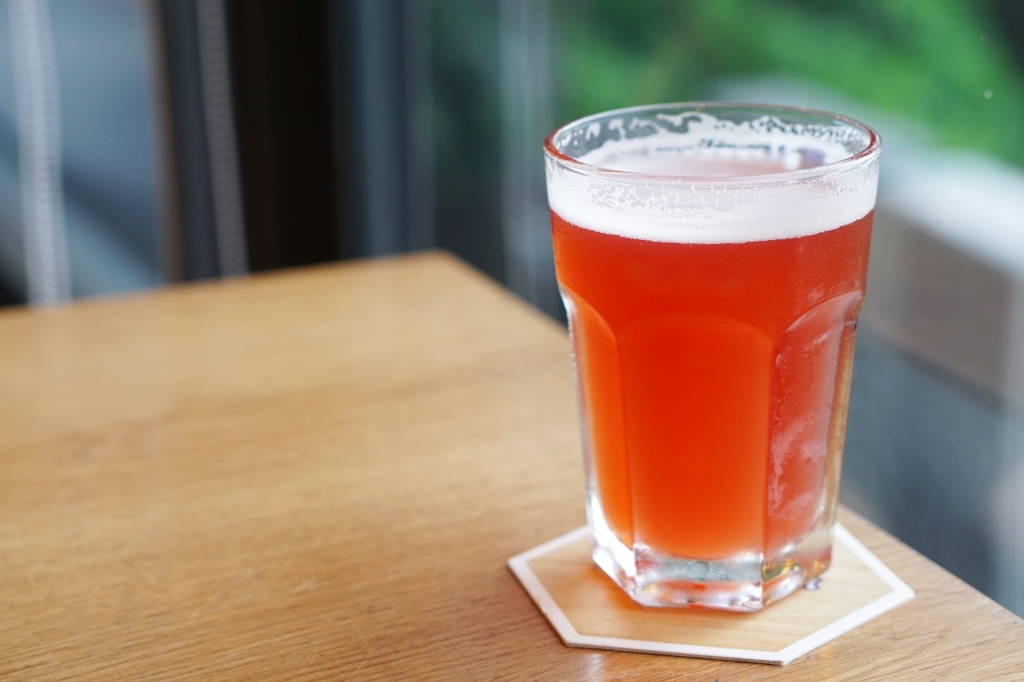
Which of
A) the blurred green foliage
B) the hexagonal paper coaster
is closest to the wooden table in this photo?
the hexagonal paper coaster

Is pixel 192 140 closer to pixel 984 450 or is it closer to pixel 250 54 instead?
pixel 250 54

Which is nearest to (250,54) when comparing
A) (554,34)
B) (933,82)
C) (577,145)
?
(554,34)

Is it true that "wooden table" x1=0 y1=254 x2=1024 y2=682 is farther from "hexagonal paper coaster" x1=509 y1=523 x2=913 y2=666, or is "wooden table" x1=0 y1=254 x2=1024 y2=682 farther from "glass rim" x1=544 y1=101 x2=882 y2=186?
"glass rim" x1=544 y1=101 x2=882 y2=186

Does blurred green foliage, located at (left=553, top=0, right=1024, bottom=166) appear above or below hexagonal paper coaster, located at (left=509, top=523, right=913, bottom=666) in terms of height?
above

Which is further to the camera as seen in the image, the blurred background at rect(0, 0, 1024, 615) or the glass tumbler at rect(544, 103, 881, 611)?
the blurred background at rect(0, 0, 1024, 615)

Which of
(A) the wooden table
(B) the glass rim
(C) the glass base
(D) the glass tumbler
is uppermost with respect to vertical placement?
(B) the glass rim

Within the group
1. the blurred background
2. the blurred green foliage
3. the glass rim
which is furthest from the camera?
the blurred background

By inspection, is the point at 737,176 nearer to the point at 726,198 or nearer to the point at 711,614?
the point at 726,198
